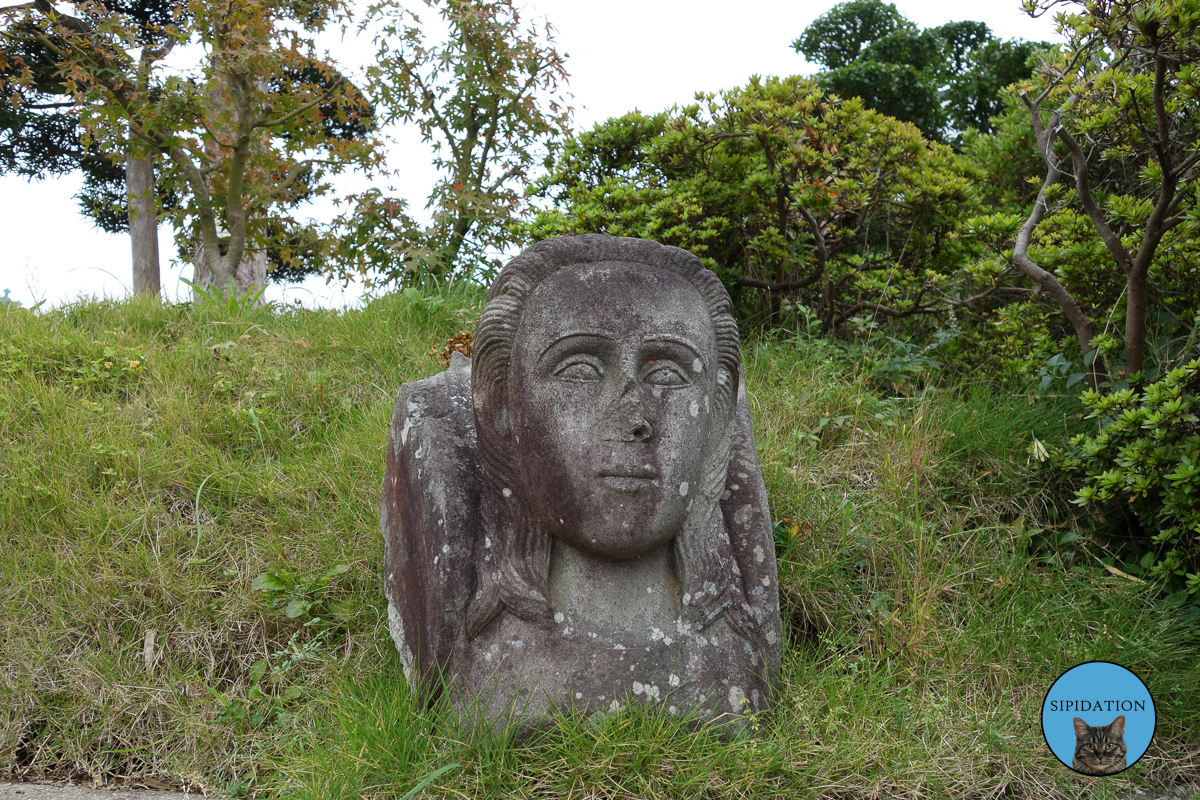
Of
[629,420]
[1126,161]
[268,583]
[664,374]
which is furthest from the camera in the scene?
[1126,161]

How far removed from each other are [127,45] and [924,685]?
6.75 m

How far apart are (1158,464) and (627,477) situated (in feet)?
6.53

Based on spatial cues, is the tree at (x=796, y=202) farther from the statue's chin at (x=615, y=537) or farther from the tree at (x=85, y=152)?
the tree at (x=85, y=152)

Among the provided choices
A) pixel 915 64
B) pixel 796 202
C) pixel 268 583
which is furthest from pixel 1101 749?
pixel 915 64

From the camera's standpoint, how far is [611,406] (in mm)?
2375

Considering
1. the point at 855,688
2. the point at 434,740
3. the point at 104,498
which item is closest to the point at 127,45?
the point at 104,498

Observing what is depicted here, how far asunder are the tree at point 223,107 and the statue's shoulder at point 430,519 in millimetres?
4573

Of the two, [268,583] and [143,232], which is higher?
[143,232]

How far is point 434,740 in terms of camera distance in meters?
2.34

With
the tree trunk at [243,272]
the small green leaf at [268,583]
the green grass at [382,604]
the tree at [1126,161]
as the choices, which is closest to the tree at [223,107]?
the tree trunk at [243,272]

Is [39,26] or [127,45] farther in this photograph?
[39,26]

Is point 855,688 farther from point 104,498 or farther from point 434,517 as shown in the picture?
point 104,498

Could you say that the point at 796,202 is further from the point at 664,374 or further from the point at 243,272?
the point at 243,272

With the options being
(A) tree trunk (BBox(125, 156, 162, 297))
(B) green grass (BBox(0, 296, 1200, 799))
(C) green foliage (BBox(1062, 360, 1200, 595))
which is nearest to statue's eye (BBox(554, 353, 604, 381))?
(B) green grass (BBox(0, 296, 1200, 799))
